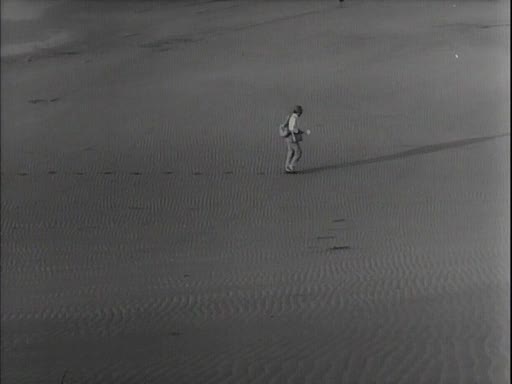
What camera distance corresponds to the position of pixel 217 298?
805 centimetres

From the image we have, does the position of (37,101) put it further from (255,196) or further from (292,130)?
(292,130)

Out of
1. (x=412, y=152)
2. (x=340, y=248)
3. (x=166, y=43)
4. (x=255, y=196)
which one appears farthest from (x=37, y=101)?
(x=340, y=248)

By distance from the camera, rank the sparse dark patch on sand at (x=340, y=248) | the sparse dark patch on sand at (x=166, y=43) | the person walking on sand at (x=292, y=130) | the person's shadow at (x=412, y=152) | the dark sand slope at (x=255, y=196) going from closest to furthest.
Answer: the dark sand slope at (x=255, y=196), the sparse dark patch on sand at (x=340, y=248), the person walking on sand at (x=292, y=130), the person's shadow at (x=412, y=152), the sparse dark patch on sand at (x=166, y=43)

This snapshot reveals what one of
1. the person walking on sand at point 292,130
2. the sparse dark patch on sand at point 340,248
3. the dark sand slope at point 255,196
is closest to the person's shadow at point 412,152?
the dark sand slope at point 255,196

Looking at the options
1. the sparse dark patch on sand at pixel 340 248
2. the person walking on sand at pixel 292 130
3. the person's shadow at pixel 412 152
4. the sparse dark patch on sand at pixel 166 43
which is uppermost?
the person walking on sand at pixel 292 130

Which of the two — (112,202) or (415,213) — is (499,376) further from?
(112,202)

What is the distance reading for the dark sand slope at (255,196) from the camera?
6645 mm

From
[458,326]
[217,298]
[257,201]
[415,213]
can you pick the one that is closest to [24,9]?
[257,201]

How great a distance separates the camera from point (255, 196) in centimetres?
1299

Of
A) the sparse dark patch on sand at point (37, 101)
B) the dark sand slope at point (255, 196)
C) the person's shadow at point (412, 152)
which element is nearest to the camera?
the dark sand slope at point (255, 196)

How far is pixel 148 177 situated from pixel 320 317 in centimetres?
786

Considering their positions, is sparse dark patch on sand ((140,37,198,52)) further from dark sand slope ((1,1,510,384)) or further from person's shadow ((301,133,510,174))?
person's shadow ((301,133,510,174))

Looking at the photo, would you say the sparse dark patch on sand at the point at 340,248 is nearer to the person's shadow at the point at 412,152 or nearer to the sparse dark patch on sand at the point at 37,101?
the person's shadow at the point at 412,152

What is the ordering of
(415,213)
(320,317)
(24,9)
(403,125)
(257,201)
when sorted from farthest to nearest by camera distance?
(24,9) < (403,125) < (257,201) < (415,213) < (320,317)
